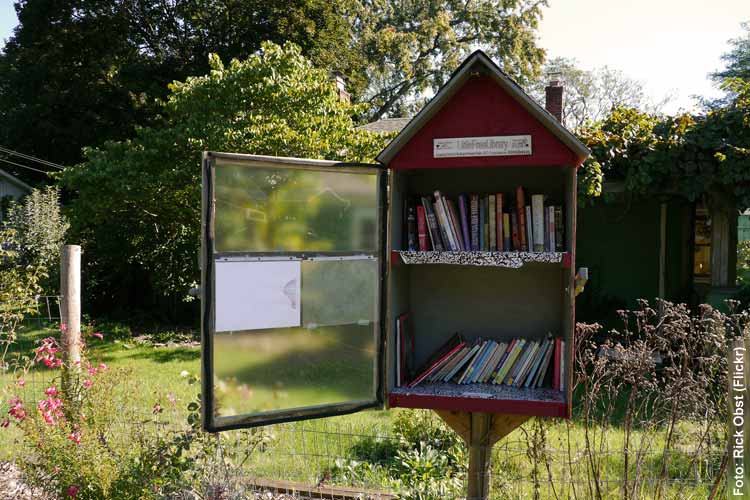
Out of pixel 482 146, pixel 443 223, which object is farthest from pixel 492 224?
pixel 482 146

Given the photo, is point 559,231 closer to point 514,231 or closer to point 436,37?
point 514,231

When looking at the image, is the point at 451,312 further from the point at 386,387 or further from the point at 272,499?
the point at 272,499

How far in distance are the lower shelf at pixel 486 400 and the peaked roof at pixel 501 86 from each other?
1.14 meters

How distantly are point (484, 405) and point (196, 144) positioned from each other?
7578 mm

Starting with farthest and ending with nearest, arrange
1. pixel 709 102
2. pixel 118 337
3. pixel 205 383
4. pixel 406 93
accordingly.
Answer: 1. pixel 709 102
2. pixel 406 93
3. pixel 118 337
4. pixel 205 383

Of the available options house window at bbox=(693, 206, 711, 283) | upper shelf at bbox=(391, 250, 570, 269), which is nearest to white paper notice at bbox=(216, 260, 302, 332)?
upper shelf at bbox=(391, 250, 570, 269)

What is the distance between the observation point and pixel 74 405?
407 centimetres

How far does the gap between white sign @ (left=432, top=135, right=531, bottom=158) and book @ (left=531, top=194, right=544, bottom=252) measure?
40 centimetres

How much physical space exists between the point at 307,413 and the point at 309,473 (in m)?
1.57

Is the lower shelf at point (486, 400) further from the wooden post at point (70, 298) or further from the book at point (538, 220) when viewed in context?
the wooden post at point (70, 298)

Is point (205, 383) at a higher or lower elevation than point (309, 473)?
higher

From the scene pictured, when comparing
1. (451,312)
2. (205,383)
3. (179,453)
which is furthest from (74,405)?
(451,312)

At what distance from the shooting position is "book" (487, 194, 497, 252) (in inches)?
134

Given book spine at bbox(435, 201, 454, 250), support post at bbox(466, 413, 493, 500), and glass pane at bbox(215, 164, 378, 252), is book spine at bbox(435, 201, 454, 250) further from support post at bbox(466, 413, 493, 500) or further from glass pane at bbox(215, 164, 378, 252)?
support post at bbox(466, 413, 493, 500)
